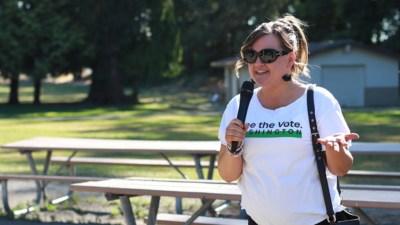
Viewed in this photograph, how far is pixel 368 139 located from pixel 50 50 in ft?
80.0

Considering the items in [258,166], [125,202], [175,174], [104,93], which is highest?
[258,166]

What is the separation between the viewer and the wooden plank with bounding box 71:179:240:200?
17.2ft

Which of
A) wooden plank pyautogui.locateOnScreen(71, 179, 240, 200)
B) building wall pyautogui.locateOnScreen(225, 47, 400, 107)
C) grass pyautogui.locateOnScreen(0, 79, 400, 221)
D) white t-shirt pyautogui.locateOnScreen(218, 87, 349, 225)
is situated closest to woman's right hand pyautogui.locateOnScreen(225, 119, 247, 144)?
white t-shirt pyautogui.locateOnScreen(218, 87, 349, 225)

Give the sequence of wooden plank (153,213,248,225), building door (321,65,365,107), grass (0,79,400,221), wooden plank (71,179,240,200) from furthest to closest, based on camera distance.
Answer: building door (321,65,365,107), grass (0,79,400,221), wooden plank (153,213,248,225), wooden plank (71,179,240,200)

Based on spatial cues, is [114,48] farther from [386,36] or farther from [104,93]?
[386,36]

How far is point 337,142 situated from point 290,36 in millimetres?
521

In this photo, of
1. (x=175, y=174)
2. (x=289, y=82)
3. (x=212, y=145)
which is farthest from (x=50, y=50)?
(x=289, y=82)

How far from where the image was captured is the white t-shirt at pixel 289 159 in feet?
9.47

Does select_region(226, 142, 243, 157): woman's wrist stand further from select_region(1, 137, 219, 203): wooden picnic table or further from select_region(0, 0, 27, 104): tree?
select_region(0, 0, 27, 104): tree

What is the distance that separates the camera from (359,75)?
1497 inches

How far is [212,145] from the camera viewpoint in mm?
8234

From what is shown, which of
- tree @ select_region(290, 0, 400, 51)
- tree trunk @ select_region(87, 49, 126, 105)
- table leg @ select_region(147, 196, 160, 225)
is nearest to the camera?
table leg @ select_region(147, 196, 160, 225)

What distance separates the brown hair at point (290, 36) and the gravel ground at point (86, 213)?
4831mm

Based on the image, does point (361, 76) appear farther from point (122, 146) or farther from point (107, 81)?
point (122, 146)
